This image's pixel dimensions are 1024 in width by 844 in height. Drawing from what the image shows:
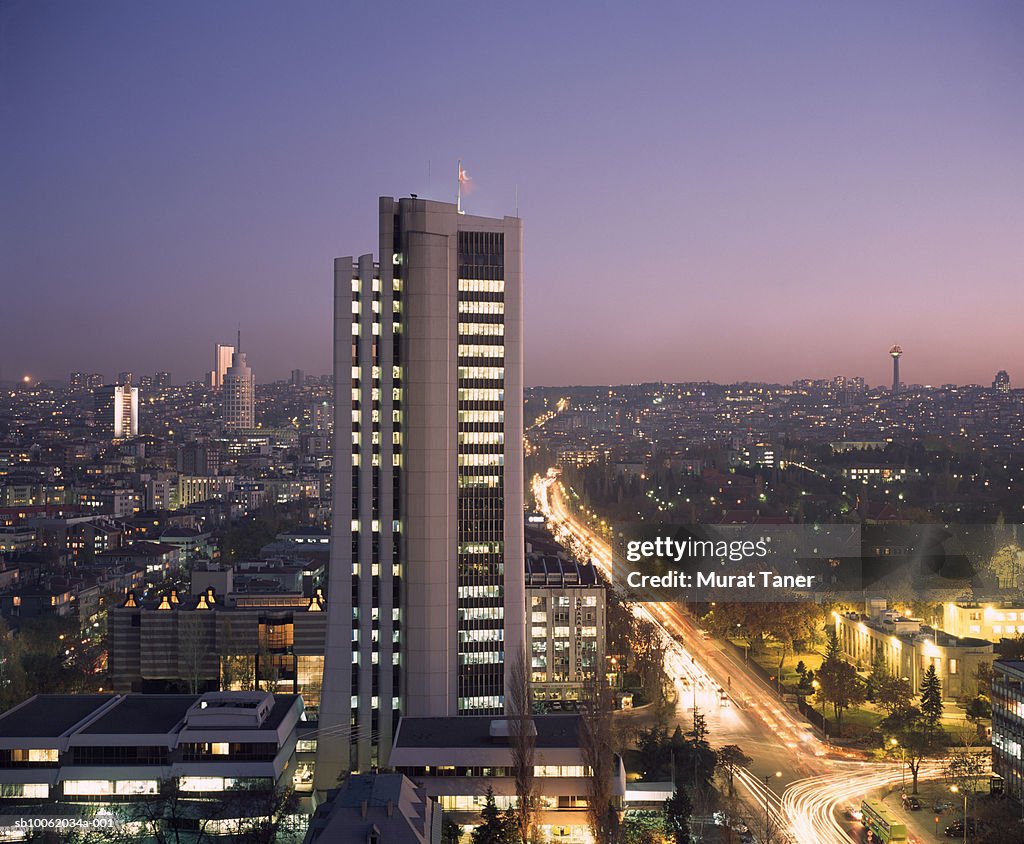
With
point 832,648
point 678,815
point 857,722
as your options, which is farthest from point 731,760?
point 832,648

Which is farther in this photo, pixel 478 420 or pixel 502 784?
pixel 478 420

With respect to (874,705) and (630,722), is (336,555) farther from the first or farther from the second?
(874,705)

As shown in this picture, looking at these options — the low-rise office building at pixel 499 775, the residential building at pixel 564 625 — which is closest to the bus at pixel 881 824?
the low-rise office building at pixel 499 775

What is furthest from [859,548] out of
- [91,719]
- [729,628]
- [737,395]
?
[737,395]

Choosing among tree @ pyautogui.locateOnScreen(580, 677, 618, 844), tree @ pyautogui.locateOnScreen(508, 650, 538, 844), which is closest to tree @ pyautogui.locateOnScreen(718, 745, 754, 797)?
tree @ pyautogui.locateOnScreen(580, 677, 618, 844)

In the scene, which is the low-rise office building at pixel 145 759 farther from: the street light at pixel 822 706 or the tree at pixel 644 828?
the street light at pixel 822 706

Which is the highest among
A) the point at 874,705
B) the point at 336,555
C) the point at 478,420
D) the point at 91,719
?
the point at 478,420
